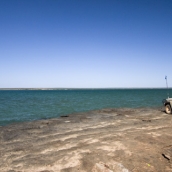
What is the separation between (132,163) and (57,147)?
390 cm

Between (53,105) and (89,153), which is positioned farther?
(53,105)

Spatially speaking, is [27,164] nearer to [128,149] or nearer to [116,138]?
[128,149]

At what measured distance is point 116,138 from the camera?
1005 cm

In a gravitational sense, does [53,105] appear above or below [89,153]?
below

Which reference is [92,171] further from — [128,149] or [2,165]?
[2,165]

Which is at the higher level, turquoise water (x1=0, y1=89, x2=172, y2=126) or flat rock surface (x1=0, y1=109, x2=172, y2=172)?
flat rock surface (x1=0, y1=109, x2=172, y2=172)

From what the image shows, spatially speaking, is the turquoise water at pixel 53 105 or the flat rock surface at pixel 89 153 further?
the turquoise water at pixel 53 105

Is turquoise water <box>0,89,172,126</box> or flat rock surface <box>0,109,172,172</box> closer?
flat rock surface <box>0,109,172,172</box>

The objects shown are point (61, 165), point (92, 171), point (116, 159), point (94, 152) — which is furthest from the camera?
point (94, 152)

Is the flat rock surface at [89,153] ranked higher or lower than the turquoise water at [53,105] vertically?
higher

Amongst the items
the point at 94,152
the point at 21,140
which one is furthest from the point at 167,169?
the point at 21,140

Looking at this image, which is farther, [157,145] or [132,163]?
[157,145]

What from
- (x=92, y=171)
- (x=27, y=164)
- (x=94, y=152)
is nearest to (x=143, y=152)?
(x=94, y=152)

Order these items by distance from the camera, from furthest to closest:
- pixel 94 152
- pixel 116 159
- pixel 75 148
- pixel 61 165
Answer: pixel 75 148
pixel 94 152
pixel 116 159
pixel 61 165
